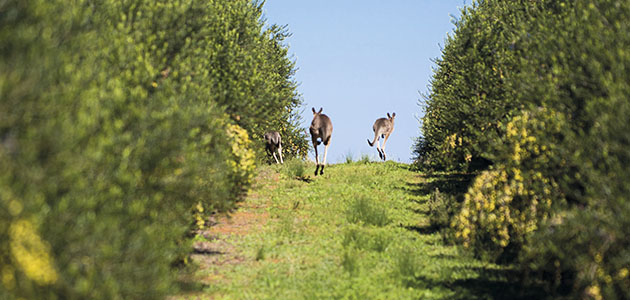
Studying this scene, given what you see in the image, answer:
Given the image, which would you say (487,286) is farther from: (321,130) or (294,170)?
(294,170)

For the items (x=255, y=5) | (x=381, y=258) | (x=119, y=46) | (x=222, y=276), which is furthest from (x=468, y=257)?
(x=255, y=5)

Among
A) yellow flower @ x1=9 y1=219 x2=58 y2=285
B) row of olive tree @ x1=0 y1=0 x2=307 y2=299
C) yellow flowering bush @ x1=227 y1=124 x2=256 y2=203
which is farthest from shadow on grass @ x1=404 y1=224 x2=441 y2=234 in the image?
yellow flower @ x1=9 y1=219 x2=58 y2=285

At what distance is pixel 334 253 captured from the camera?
59.9 ft

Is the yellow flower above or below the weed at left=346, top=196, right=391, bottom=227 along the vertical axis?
below

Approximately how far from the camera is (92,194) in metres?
8.88

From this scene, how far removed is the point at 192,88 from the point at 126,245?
22.1 ft

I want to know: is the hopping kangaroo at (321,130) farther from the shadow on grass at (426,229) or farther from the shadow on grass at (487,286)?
the shadow on grass at (487,286)

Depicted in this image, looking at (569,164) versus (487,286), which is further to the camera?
(487,286)

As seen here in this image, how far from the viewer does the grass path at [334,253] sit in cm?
1478

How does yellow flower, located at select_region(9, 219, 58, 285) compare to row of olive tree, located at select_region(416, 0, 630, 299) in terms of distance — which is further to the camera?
row of olive tree, located at select_region(416, 0, 630, 299)

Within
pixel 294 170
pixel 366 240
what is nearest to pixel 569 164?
pixel 366 240

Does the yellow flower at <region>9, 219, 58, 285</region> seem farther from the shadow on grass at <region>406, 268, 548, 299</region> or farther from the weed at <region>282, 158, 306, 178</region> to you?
the weed at <region>282, 158, 306, 178</region>

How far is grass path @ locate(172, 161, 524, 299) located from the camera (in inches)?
582

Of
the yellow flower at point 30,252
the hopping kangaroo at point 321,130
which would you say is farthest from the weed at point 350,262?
the hopping kangaroo at point 321,130
